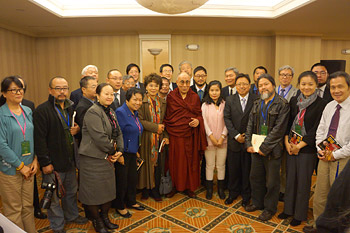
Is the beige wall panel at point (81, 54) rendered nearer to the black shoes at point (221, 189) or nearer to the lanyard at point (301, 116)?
the black shoes at point (221, 189)

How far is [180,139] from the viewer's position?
3.41 m

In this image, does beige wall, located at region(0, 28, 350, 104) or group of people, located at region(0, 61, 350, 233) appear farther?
beige wall, located at region(0, 28, 350, 104)

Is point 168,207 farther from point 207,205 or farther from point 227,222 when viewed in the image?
point 227,222

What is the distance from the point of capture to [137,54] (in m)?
6.88

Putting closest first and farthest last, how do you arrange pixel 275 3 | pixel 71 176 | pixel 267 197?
pixel 71 176
pixel 267 197
pixel 275 3

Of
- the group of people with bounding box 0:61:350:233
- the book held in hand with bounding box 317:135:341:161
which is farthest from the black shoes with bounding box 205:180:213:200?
the book held in hand with bounding box 317:135:341:161

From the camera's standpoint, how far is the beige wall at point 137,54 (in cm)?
688

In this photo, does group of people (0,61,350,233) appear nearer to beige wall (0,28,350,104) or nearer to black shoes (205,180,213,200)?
black shoes (205,180,213,200)

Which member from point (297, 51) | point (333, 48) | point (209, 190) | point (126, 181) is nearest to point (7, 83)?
point (126, 181)

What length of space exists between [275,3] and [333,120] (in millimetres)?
3465

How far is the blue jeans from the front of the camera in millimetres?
2631

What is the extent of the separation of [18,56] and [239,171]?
588 cm

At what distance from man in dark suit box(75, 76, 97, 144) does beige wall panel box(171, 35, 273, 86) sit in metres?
4.35

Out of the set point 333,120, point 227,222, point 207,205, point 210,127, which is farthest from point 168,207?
point 333,120
